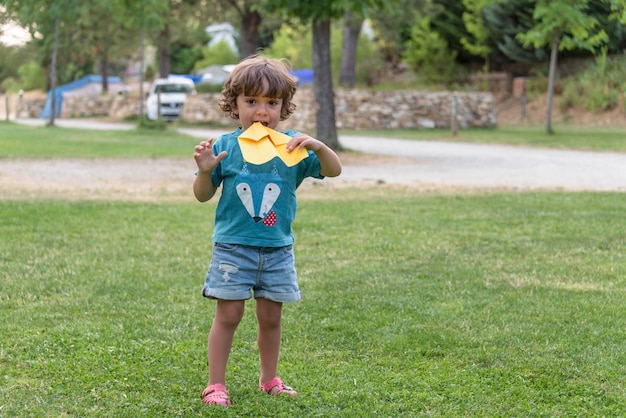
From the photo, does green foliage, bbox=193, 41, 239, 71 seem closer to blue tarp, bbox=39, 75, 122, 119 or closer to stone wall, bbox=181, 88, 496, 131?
blue tarp, bbox=39, 75, 122, 119

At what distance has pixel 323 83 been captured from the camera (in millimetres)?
17266

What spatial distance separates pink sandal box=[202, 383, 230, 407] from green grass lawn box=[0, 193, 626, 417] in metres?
0.04

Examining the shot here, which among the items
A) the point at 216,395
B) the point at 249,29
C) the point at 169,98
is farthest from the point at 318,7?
the point at 169,98

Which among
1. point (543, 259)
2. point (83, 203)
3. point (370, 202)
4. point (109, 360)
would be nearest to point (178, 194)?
point (83, 203)

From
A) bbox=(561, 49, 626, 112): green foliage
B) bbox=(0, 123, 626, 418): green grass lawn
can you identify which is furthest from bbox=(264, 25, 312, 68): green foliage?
bbox=(0, 123, 626, 418): green grass lawn

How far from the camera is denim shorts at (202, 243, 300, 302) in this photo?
3344 millimetres

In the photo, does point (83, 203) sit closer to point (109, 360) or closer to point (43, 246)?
point (43, 246)

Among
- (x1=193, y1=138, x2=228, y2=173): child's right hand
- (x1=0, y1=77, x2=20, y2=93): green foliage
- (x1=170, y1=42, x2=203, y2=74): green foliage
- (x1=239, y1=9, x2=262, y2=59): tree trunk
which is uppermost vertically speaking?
(x1=170, y1=42, x2=203, y2=74): green foliage

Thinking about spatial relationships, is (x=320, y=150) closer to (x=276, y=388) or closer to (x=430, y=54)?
(x=276, y=388)

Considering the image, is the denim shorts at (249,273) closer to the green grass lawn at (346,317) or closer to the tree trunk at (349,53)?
the green grass lawn at (346,317)

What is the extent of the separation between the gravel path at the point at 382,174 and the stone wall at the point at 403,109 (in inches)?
427

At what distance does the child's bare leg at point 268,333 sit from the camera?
11.4ft

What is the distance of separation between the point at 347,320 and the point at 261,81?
187 cm

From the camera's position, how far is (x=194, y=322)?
4.70m
